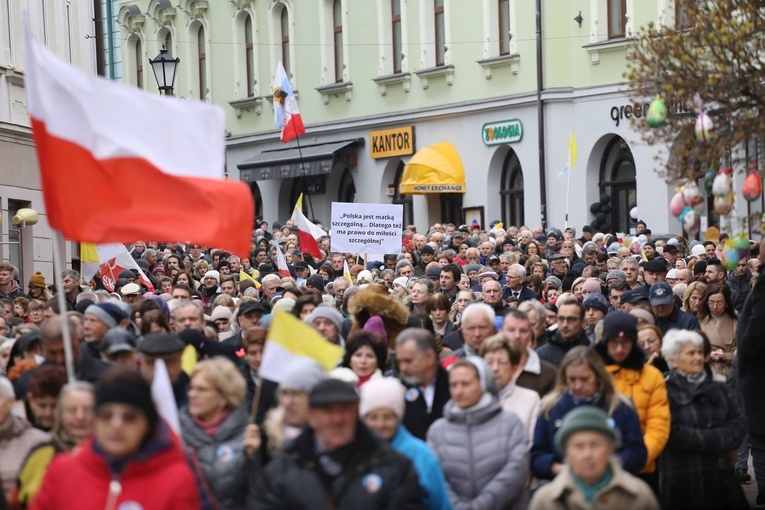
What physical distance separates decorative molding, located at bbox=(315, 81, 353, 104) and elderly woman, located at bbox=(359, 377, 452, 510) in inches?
1377

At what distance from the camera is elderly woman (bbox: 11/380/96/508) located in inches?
278

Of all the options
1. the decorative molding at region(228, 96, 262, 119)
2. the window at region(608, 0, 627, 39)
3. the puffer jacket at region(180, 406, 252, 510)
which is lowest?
the puffer jacket at region(180, 406, 252, 510)

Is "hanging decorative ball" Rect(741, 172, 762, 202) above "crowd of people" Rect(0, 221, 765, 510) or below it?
above

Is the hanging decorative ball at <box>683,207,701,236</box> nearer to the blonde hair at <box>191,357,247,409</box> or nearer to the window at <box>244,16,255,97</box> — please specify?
the blonde hair at <box>191,357,247,409</box>

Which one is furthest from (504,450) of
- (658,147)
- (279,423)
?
(658,147)

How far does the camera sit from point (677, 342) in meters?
9.62

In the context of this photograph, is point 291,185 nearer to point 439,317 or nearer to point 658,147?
point 658,147

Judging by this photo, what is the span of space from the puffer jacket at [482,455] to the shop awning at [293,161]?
32.0 m

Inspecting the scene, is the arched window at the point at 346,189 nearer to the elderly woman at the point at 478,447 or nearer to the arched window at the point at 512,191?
the arched window at the point at 512,191

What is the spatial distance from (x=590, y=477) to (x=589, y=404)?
1.77 meters

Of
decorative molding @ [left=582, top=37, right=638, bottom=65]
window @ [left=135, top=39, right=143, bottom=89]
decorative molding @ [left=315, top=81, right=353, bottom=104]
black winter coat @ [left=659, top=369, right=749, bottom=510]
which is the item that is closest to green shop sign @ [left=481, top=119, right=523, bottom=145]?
decorative molding @ [left=582, top=37, right=638, bottom=65]

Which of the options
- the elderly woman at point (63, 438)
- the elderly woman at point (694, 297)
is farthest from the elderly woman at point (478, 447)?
the elderly woman at point (694, 297)

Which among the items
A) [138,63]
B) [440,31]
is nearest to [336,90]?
[440,31]

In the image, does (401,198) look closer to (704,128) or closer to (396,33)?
(396,33)
